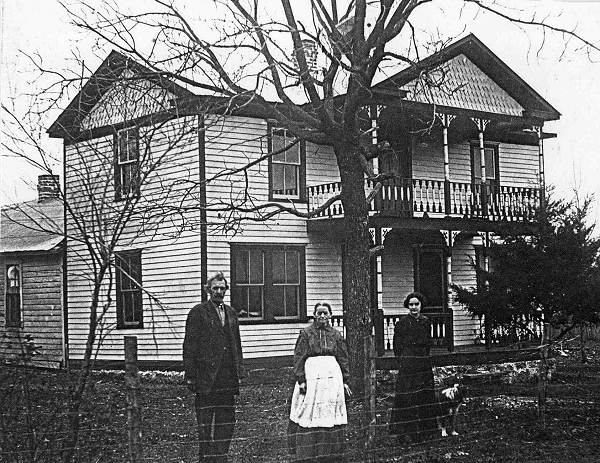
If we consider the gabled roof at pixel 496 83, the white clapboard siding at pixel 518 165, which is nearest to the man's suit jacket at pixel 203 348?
the gabled roof at pixel 496 83

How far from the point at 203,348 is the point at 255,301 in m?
9.57

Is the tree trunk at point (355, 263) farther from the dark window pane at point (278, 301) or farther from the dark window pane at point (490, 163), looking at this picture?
the dark window pane at point (490, 163)

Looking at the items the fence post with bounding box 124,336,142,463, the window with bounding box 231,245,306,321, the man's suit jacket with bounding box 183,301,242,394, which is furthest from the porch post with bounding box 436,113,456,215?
the fence post with bounding box 124,336,142,463

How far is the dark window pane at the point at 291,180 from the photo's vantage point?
64.4 feet

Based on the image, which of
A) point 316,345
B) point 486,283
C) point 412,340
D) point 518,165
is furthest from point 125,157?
point 518,165

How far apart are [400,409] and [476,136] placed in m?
13.7

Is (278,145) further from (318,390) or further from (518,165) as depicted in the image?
(318,390)

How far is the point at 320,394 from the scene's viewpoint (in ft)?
30.0

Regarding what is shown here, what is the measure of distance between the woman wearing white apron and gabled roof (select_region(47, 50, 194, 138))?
13.4 ft

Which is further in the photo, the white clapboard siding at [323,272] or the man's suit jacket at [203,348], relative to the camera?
the white clapboard siding at [323,272]

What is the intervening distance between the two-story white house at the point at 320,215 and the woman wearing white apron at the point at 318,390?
14.3 feet

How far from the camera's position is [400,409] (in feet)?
36.5

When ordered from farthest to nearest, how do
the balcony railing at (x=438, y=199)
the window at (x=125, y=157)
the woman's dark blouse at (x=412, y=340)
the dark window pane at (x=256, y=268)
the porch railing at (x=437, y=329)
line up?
the porch railing at (x=437, y=329) → the balcony railing at (x=438, y=199) → the dark window pane at (x=256, y=268) → the woman's dark blouse at (x=412, y=340) → the window at (x=125, y=157)

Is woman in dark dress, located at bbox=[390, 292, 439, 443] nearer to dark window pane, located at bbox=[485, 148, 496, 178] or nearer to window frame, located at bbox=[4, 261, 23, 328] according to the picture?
window frame, located at bbox=[4, 261, 23, 328]
